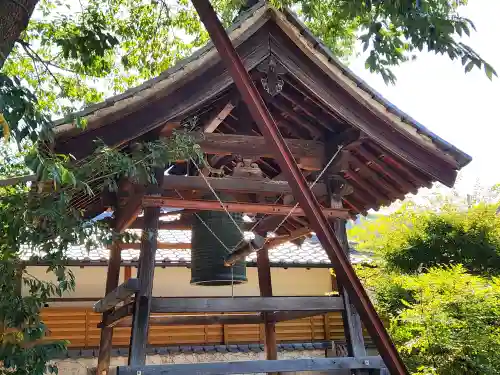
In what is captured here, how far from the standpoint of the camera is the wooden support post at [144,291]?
351cm

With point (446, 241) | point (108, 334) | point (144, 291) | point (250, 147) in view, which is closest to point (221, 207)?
point (250, 147)

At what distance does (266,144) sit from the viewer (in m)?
4.05

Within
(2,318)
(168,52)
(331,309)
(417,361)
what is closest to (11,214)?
(2,318)

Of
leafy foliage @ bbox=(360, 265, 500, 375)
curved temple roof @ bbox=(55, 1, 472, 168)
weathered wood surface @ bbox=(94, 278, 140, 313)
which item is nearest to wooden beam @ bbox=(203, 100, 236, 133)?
curved temple roof @ bbox=(55, 1, 472, 168)

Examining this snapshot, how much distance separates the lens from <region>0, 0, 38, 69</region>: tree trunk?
279 centimetres

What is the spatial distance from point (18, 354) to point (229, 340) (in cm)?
661

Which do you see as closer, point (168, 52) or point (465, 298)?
point (465, 298)

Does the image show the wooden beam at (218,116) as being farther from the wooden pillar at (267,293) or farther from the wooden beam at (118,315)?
the wooden pillar at (267,293)

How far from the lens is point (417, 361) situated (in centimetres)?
577

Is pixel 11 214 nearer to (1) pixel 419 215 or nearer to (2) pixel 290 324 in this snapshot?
(1) pixel 419 215

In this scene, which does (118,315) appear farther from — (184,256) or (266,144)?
(184,256)

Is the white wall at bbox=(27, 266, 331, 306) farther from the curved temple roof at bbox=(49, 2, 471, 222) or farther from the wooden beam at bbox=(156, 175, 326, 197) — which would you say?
the wooden beam at bbox=(156, 175, 326, 197)

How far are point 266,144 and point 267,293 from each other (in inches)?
112

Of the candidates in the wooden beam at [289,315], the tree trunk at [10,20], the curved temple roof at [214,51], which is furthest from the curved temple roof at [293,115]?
the wooden beam at [289,315]
